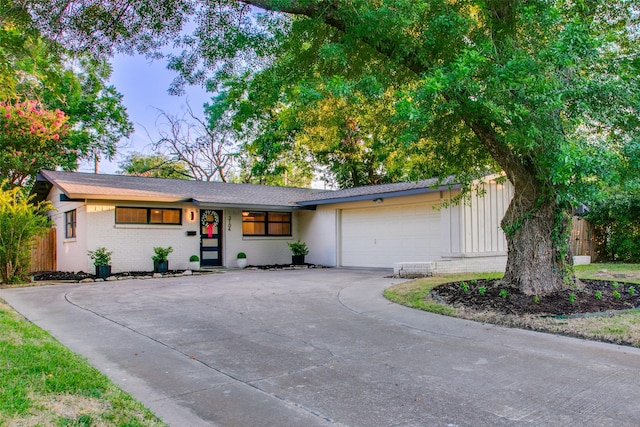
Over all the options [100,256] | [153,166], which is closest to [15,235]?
[100,256]

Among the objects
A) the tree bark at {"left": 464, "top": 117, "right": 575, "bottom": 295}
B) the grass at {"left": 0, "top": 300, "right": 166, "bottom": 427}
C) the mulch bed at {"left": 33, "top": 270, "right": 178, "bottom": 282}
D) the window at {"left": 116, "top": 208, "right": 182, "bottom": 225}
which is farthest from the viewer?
the window at {"left": 116, "top": 208, "right": 182, "bottom": 225}

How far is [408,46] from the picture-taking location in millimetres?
7160

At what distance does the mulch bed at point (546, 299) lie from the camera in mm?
7078

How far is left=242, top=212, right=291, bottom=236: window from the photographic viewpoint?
1816 centimetres

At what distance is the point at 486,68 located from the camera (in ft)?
22.0

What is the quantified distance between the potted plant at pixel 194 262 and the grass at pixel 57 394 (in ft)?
36.7

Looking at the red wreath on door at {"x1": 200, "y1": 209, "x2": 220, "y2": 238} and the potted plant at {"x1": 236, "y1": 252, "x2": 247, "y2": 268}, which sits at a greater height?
the red wreath on door at {"x1": 200, "y1": 209, "x2": 220, "y2": 238}

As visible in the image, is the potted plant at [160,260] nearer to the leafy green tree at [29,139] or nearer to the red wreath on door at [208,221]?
the red wreath on door at [208,221]

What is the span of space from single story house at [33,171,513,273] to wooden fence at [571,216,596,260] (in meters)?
4.49

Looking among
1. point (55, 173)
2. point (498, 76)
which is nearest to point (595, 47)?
point (498, 76)

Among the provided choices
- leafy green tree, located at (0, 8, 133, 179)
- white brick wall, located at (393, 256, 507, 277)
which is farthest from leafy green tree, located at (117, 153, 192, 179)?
white brick wall, located at (393, 256, 507, 277)

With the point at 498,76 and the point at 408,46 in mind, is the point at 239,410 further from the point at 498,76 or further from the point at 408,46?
the point at 408,46

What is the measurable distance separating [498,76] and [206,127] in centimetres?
2610

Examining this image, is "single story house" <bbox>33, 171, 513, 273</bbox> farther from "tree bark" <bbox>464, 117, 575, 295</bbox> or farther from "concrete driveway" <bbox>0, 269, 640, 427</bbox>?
"concrete driveway" <bbox>0, 269, 640, 427</bbox>
